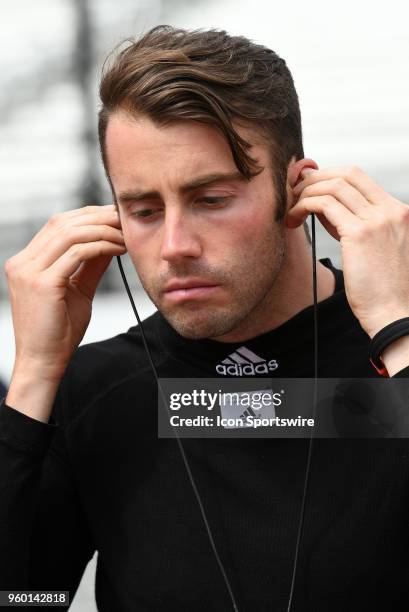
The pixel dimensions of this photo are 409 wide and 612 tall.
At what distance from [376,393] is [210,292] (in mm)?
306

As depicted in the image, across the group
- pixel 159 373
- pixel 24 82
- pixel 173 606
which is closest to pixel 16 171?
pixel 24 82

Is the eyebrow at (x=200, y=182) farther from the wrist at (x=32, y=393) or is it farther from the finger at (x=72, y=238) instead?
the wrist at (x=32, y=393)

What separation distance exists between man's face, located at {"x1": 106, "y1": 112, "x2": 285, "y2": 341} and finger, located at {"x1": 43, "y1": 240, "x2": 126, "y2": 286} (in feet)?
0.24

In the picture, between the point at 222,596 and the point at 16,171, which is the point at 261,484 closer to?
the point at 222,596

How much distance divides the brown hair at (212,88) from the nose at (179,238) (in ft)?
0.35

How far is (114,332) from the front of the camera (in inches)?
81.0

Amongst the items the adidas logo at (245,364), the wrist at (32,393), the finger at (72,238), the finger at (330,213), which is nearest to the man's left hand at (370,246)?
the finger at (330,213)

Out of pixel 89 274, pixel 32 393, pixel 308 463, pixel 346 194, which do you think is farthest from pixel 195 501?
pixel 346 194

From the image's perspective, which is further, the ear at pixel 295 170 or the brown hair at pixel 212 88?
the ear at pixel 295 170

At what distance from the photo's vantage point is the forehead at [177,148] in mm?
1147

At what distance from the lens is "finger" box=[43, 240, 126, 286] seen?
1.29m

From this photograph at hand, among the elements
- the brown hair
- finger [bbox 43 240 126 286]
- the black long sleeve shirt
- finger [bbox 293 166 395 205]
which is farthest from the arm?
finger [bbox 293 166 395 205]

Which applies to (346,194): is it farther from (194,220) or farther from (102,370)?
(102,370)

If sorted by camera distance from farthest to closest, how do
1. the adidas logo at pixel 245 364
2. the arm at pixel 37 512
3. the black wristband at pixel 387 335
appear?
the adidas logo at pixel 245 364 < the arm at pixel 37 512 < the black wristband at pixel 387 335
